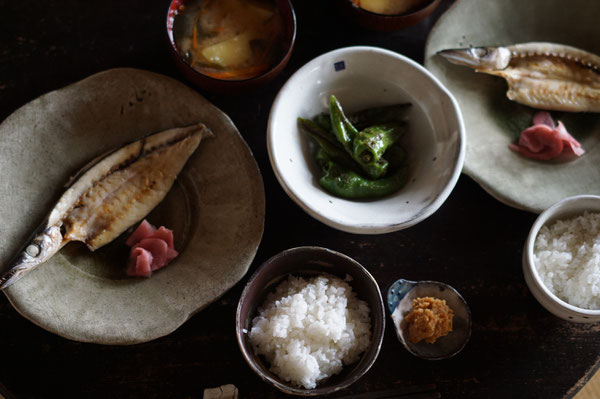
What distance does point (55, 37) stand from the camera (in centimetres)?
241

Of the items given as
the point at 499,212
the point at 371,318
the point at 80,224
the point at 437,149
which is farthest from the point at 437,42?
the point at 80,224

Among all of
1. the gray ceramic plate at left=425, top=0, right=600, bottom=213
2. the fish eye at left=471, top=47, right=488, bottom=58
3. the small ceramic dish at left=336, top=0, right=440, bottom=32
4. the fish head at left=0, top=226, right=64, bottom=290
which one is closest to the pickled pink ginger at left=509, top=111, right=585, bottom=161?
the gray ceramic plate at left=425, top=0, right=600, bottom=213

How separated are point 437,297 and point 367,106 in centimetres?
80

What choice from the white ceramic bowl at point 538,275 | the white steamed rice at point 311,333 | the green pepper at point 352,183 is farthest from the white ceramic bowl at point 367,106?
the white ceramic bowl at point 538,275

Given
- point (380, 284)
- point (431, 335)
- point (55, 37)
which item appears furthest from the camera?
point (55, 37)

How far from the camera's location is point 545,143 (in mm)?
2311

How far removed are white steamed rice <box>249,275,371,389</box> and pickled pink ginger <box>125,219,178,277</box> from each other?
0.41 m

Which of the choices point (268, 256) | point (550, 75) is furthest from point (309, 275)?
point (550, 75)

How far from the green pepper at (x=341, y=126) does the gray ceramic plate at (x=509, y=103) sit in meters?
0.46

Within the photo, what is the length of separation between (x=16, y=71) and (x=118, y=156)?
0.62m

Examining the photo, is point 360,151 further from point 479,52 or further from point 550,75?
point 550,75

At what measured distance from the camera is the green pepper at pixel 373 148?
6.86ft

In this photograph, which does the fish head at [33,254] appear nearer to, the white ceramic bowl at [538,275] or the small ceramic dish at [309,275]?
the small ceramic dish at [309,275]

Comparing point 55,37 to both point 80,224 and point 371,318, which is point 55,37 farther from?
point 371,318
